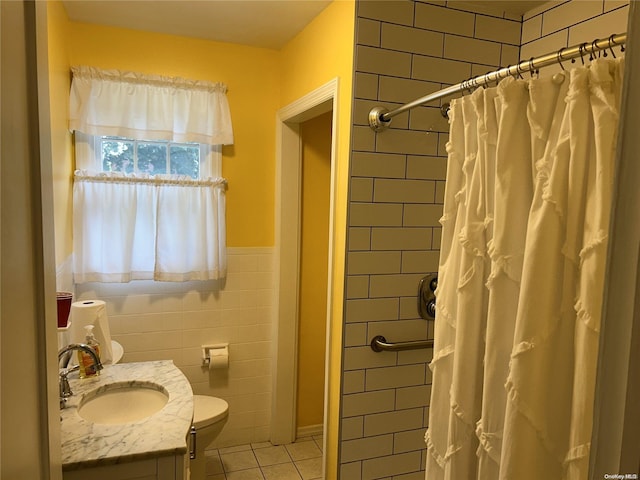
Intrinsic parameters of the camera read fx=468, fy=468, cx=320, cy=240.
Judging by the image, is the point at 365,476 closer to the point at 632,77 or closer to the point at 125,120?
the point at 632,77

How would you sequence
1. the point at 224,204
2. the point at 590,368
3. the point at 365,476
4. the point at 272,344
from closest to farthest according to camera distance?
the point at 590,368
the point at 365,476
the point at 224,204
the point at 272,344

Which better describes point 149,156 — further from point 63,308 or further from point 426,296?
point 426,296

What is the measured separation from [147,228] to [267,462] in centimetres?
163

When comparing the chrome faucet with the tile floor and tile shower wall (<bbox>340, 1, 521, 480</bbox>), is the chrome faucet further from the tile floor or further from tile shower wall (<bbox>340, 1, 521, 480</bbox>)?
the tile floor

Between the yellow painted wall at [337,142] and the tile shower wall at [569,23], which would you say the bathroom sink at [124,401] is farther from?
the tile shower wall at [569,23]

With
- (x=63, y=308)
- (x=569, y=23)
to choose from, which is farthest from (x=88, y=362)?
(x=569, y=23)

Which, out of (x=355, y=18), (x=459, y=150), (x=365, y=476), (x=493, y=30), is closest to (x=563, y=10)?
(x=493, y=30)

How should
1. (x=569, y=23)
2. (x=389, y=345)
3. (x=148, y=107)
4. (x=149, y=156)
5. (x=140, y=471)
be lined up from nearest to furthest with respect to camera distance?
(x=140, y=471) < (x=569, y=23) < (x=389, y=345) < (x=148, y=107) < (x=149, y=156)

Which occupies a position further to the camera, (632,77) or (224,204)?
(224,204)

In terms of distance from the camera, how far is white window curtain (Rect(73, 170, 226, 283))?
2562 millimetres

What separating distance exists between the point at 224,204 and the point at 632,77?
258cm

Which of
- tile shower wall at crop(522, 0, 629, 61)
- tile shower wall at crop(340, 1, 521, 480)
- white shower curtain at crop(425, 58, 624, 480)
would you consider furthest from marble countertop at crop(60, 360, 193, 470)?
tile shower wall at crop(522, 0, 629, 61)

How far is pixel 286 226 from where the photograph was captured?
9.86ft

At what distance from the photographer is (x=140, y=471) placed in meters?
1.45
